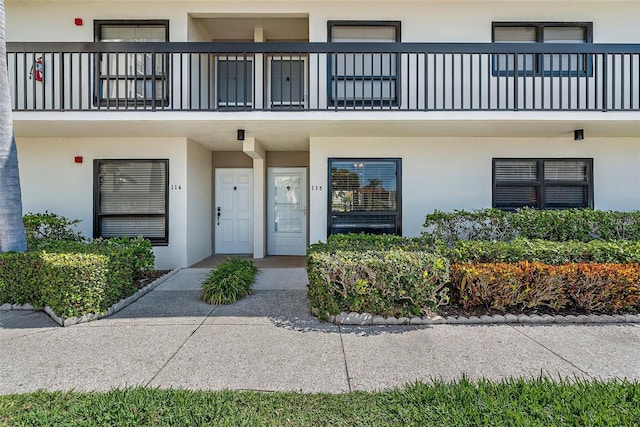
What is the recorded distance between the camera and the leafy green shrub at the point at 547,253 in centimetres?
488

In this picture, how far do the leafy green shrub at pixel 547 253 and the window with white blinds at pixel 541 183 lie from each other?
2.94 meters

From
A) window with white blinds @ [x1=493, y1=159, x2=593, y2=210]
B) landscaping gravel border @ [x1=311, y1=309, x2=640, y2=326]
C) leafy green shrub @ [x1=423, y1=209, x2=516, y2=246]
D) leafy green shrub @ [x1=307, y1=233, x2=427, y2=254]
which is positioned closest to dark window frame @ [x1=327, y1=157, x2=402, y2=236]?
leafy green shrub @ [x1=423, y1=209, x2=516, y2=246]

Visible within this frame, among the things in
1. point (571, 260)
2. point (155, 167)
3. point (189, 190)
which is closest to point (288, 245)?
point (189, 190)

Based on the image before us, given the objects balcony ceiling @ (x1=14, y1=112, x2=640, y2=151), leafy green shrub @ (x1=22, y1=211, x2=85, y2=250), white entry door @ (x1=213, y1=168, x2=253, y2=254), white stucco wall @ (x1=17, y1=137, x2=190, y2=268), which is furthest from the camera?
white entry door @ (x1=213, y1=168, x2=253, y2=254)

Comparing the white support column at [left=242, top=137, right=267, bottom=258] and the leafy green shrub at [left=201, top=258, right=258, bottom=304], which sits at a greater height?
the white support column at [left=242, top=137, right=267, bottom=258]

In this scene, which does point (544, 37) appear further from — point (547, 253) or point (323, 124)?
point (547, 253)

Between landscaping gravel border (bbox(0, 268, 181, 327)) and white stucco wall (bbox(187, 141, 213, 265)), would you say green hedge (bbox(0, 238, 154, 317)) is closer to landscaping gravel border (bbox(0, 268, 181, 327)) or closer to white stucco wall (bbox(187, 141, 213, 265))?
landscaping gravel border (bbox(0, 268, 181, 327))

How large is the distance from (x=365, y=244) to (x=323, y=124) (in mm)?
2632

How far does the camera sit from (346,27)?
25.4 feet

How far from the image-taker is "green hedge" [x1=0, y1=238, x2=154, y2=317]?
14.3ft

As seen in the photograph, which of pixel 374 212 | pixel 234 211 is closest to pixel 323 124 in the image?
pixel 374 212

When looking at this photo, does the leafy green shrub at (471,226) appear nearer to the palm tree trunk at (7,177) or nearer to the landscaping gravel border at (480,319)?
the landscaping gravel border at (480,319)

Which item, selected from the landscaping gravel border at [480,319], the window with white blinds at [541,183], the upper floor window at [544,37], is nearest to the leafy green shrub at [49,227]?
the landscaping gravel border at [480,319]

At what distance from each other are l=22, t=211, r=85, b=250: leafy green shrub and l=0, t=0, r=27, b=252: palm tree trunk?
154 centimetres
